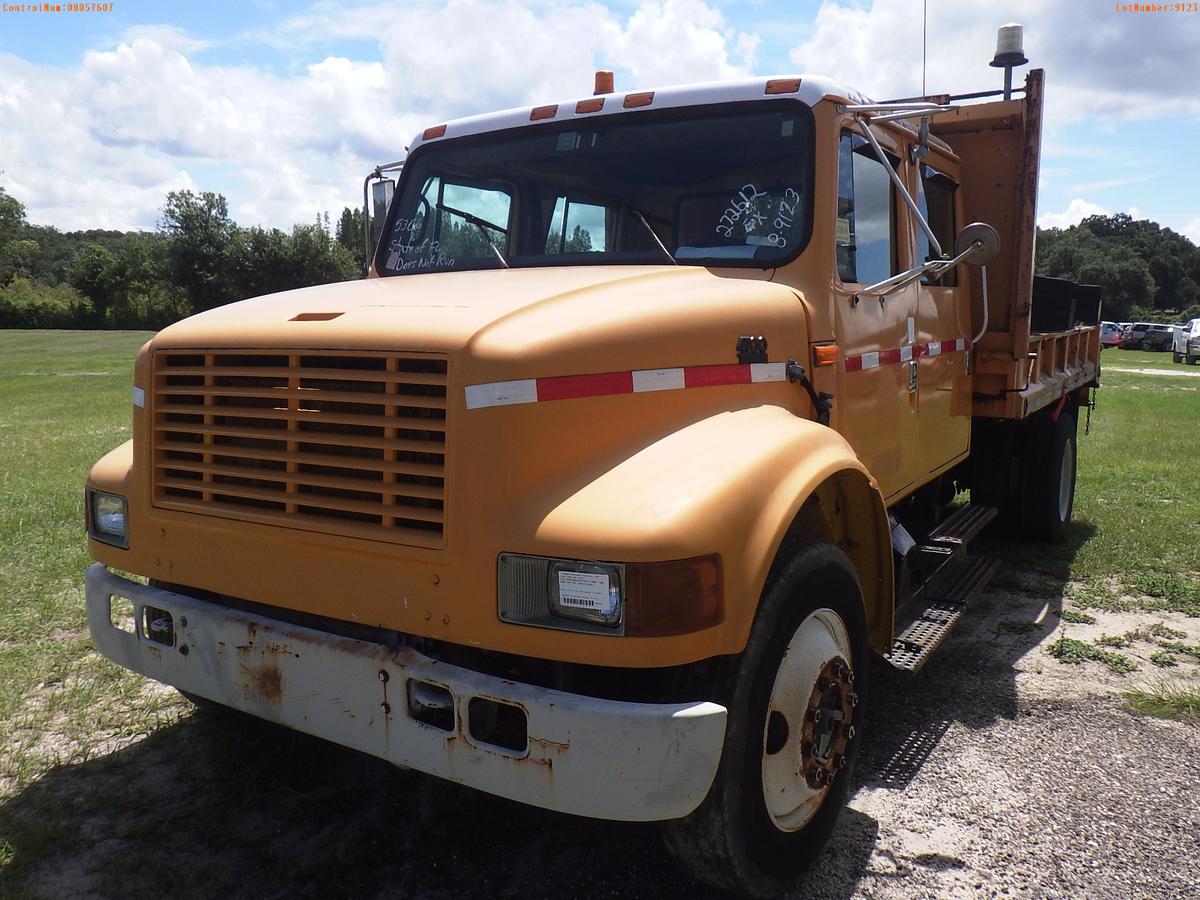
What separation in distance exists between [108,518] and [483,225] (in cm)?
184

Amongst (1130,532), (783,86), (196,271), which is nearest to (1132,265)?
(196,271)

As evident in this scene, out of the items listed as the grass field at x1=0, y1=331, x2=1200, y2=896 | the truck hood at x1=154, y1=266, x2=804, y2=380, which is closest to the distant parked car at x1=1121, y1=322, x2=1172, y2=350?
the grass field at x1=0, y1=331, x2=1200, y2=896

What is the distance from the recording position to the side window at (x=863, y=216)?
3557 mm

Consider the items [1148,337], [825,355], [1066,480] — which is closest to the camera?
[825,355]

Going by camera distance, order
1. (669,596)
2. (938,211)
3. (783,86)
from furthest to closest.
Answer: (938,211)
(783,86)
(669,596)

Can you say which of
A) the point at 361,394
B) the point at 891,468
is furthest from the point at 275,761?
the point at 891,468

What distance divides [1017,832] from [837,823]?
0.59m

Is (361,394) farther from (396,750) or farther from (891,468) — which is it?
(891,468)

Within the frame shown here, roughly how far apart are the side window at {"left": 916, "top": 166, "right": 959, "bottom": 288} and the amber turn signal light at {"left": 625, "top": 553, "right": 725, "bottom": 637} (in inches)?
102

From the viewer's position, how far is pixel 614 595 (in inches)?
88.0

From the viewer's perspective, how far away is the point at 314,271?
183 ft

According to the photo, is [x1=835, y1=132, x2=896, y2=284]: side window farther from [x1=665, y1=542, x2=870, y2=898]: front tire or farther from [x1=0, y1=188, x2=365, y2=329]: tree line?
[x1=0, y1=188, x2=365, y2=329]: tree line

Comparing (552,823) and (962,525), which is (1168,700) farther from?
(552,823)

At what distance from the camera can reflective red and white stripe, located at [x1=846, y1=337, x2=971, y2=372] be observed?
3.63 meters
